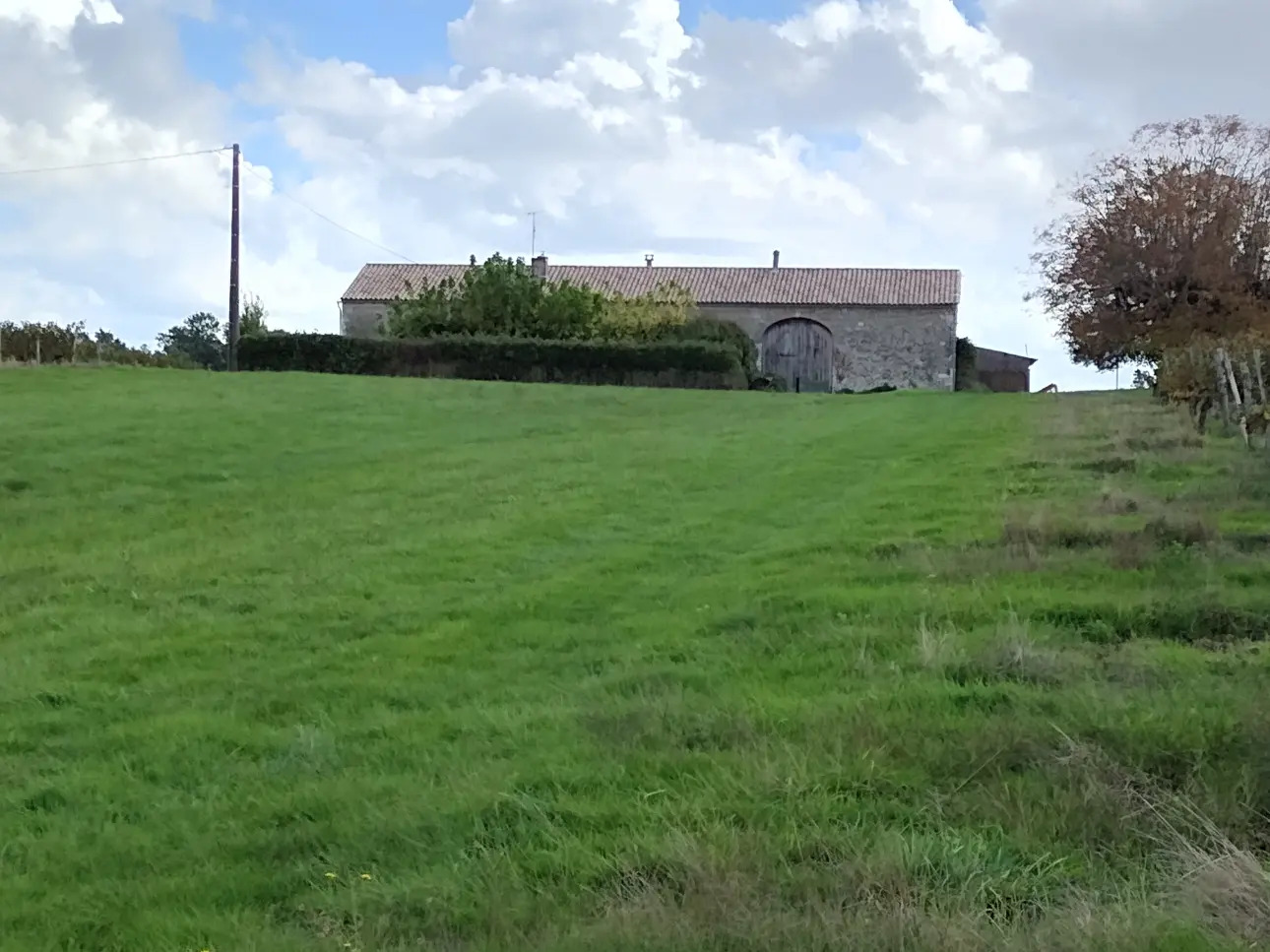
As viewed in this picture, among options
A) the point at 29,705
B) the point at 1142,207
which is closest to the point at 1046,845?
the point at 29,705

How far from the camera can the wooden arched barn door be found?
4728 cm

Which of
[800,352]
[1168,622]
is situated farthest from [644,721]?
[800,352]

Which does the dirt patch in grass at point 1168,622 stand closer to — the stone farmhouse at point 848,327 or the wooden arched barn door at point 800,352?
the stone farmhouse at point 848,327

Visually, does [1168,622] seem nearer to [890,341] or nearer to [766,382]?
[766,382]

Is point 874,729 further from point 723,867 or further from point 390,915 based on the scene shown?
point 390,915

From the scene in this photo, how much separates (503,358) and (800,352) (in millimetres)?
17419

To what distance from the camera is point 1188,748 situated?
14.8 ft

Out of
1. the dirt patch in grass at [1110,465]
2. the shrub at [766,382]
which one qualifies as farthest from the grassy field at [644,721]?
the shrub at [766,382]

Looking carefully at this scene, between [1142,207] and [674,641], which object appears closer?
[674,641]

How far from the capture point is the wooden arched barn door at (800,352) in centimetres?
4728

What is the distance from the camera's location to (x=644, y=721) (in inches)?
203

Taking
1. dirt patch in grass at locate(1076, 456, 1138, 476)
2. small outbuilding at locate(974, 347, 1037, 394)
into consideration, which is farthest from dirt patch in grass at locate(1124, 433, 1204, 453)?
small outbuilding at locate(974, 347, 1037, 394)

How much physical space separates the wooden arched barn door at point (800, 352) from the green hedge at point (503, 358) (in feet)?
44.1

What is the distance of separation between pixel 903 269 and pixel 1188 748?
158 feet
